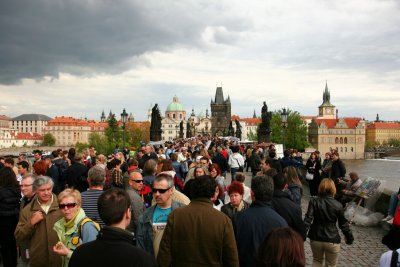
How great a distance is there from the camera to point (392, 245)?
3.91 metres

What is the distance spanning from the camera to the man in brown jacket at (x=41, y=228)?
14.6 feet

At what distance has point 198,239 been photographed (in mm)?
3873

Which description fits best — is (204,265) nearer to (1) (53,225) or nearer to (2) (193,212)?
(2) (193,212)

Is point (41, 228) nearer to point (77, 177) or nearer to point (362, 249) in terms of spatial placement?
point (77, 177)

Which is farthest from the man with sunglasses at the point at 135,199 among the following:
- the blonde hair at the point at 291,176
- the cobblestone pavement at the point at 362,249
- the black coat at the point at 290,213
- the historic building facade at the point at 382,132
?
the historic building facade at the point at 382,132

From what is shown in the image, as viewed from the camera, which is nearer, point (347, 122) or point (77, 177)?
point (77, 177)

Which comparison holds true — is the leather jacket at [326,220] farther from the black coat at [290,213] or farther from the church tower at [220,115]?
the church tower at [220,115]

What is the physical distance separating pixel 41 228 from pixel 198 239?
1.83m

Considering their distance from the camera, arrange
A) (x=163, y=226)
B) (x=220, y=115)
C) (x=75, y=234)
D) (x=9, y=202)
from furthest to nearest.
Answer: (x=220, y=115) < (x=9, y=202) < (x=163, y=226) < (x=75, y=234)

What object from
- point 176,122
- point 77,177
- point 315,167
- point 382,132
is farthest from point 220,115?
point 77,177

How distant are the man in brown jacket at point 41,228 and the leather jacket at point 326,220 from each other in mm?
3162

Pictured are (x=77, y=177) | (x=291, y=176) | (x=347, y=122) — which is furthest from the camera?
(x=347, y=122)

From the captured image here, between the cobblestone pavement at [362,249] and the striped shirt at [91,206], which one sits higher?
the striped shirt at [91,206]

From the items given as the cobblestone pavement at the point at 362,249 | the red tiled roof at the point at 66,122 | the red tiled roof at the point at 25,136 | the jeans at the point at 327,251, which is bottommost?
the red tiled roof at the point at 25,136
